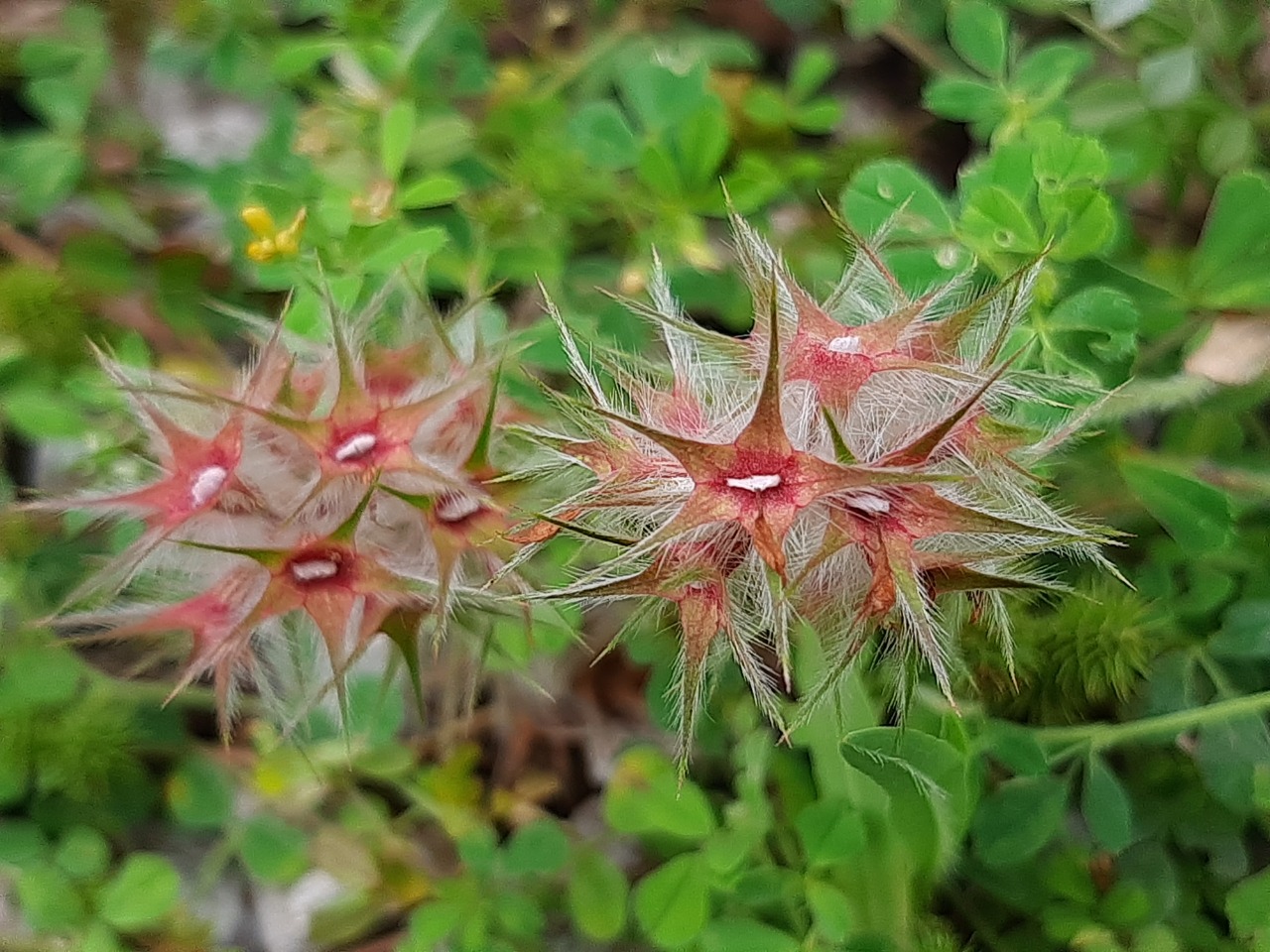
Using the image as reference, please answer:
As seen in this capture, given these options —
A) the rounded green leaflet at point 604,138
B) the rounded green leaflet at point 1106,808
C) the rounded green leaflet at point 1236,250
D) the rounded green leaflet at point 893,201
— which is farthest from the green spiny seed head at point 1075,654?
the rounded green leaflet at point 604,138

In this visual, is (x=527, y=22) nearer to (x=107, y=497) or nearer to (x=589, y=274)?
(x=589, y=274)

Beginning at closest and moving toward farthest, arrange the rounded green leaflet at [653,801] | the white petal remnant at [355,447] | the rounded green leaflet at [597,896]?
the white petal remnant at [355,447], the rounded green leaflet at [653,801], the rounded green leaflet at [597,896]

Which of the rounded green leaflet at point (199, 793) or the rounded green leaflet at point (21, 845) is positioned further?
the rounded green leaflet at point (199, 793)

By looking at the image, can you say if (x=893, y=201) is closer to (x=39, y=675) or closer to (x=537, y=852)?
(x=537, y=852)

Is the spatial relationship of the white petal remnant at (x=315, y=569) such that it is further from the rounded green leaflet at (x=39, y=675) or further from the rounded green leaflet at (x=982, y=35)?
the rounded green leaflet at (x=982, y=35)

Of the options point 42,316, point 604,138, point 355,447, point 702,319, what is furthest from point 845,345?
point 42,316

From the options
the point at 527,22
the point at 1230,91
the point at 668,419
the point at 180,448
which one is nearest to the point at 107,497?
the point at 180,448
